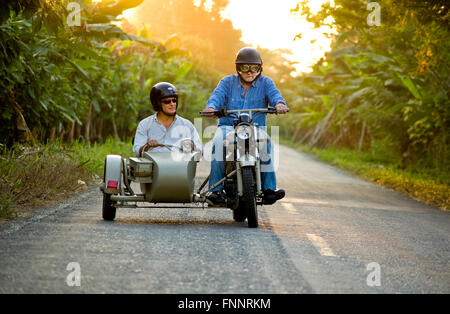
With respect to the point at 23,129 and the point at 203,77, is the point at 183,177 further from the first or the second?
the point at 203,77

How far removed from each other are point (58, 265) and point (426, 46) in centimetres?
1137

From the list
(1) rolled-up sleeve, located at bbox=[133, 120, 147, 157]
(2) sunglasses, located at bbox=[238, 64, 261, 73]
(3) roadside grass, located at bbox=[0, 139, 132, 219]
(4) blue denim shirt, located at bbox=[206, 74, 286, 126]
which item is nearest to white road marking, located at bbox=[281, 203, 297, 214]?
(4) blue denim shirt, located at bbox=[206, 74, 286, 126]

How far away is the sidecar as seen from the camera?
7688 mm

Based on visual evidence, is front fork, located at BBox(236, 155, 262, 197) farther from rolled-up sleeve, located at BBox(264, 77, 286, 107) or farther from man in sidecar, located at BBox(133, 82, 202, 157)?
rolled-up sleeve, located at BBox(264, 77, 286, 107)

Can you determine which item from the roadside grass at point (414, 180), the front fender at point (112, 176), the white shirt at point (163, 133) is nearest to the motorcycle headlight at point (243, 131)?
the white shirt at point (163, 133)

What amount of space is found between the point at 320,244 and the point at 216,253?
1.44 meters

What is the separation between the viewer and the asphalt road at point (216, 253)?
4977 mm

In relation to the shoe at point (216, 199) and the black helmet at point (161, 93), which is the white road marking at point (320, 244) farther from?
the black helmet at point (161, 93)

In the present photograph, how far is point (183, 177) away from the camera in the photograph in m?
7.68

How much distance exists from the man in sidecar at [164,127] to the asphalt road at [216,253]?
0.93 meters

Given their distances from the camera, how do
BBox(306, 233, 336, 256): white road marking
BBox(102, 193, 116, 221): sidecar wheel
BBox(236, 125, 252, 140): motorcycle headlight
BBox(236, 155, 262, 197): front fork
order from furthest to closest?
BBox(102, 193, 116, 221): sidecar wheel < BBox(236, 125, 252, 140): motorcycle headlight < BBox(236, 155, 262, 197): front fork < BBox(306, 233, 336, 256): white road marking

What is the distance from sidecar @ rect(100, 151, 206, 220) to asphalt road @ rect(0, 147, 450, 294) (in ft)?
0.94

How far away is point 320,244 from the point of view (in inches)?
281
